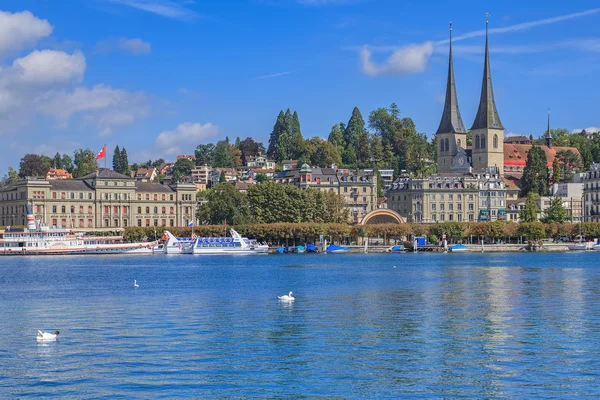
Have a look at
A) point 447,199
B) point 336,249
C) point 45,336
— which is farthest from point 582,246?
point 45,336

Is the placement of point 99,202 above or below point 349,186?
below

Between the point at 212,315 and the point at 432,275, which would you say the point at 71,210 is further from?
the point at 212,315

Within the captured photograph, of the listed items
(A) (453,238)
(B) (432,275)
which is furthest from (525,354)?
(A) (453,238)

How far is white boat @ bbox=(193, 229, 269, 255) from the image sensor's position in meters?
136

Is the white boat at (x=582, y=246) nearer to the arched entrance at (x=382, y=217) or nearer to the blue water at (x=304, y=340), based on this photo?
the arched entrance at (x=382, y=217)

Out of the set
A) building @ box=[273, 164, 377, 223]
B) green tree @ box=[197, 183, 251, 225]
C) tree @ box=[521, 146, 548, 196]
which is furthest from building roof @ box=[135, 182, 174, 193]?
tree @ box=[521, 146, 548, 196]

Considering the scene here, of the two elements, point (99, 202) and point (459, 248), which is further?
point (99, 202)

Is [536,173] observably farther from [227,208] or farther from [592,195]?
[227,208]

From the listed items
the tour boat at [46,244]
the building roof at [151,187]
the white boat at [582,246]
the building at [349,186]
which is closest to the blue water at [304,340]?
the tour boat at [46,244]

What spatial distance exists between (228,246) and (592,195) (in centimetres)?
6475

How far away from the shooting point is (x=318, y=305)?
54.0 metres

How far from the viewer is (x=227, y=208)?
150125mm

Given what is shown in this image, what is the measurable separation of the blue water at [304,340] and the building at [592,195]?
324 ft

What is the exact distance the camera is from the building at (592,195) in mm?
165250
